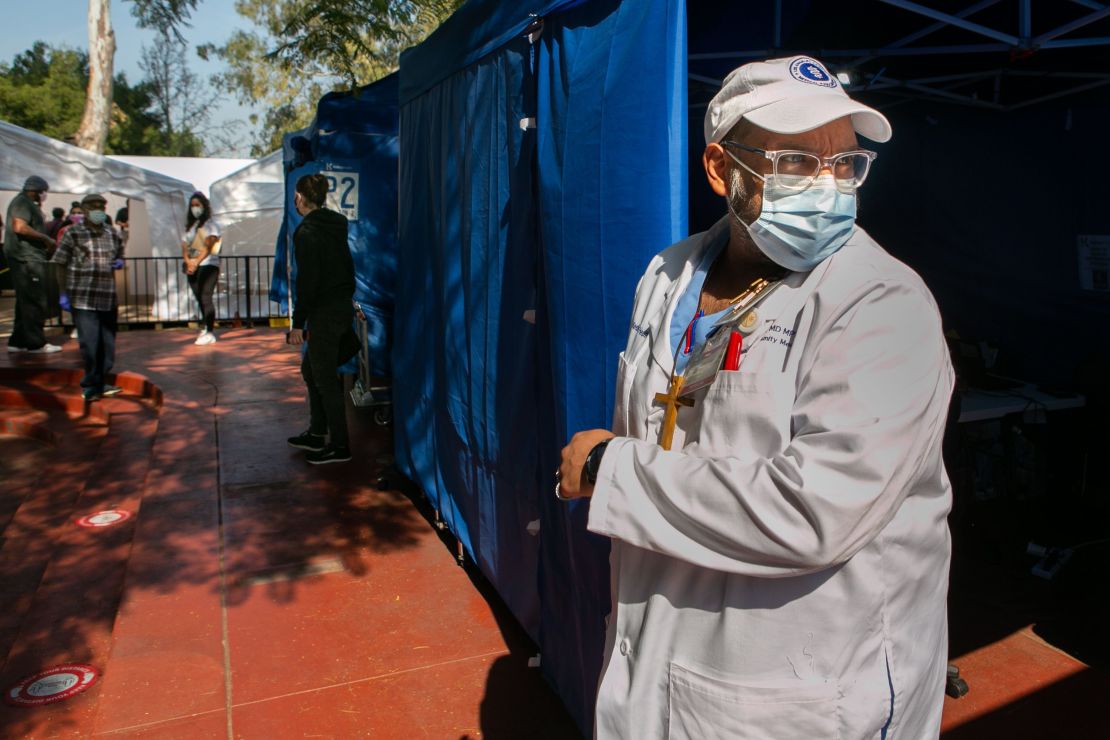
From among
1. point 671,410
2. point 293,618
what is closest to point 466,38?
point 293,618

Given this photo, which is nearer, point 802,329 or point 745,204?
point 802,329

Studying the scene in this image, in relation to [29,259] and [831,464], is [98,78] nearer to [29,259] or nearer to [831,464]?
[29,259]

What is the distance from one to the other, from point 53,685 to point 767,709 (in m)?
3.49

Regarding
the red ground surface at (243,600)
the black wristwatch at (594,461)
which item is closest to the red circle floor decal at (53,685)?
the red ground surface at (243,600)

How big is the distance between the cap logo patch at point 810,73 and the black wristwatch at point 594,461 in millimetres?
780

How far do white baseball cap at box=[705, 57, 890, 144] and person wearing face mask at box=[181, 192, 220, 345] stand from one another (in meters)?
11.9

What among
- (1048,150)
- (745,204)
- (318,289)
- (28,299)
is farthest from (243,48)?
(745,204)

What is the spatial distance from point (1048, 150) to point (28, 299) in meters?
11.1

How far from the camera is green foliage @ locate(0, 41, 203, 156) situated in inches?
1341

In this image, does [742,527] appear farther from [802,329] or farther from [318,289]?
[318,289]

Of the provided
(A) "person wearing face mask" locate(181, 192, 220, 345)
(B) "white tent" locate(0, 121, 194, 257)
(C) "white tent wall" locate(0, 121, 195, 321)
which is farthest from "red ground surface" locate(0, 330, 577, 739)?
(B) "white tent" locate(0, 121, 194, 257)

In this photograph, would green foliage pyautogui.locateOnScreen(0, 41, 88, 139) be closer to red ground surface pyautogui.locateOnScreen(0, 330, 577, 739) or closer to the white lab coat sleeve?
red ground surface pyautogui.locateOnScreen(0, 330, 577, 739)

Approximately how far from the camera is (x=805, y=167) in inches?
67.7

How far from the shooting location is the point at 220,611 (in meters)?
4.49
